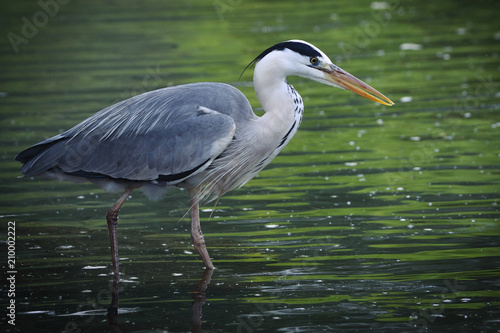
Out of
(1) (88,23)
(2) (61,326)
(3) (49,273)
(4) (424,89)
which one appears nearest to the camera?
(2) (61,326)

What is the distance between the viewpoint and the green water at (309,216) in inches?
264

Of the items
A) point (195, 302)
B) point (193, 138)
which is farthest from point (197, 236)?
point (195, 302)

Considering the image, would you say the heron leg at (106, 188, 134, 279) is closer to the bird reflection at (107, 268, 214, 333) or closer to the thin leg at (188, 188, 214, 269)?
the bird reflection at (107, 268, 214, 333)

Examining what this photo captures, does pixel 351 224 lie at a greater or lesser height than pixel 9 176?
greater

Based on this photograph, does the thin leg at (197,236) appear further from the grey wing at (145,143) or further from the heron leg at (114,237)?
the heron leg at (114,237)

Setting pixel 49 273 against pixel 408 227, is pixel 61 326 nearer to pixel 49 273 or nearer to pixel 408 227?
pixel 49 273

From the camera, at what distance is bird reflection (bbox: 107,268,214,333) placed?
6.46m

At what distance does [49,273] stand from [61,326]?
4.48 feet

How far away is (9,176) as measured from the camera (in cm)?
1145

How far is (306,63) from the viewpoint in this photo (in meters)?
7.75

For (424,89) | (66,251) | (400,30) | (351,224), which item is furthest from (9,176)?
(400,30)

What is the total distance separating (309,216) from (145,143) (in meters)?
2.13

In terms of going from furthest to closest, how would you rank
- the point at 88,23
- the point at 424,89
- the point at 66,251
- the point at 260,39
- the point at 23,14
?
1. the point at 23,14
2. the point at 88,23
3. the point at 260,39
4. the point at 424,89
5. the point at 66,251

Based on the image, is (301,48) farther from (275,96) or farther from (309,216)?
(309,216)
